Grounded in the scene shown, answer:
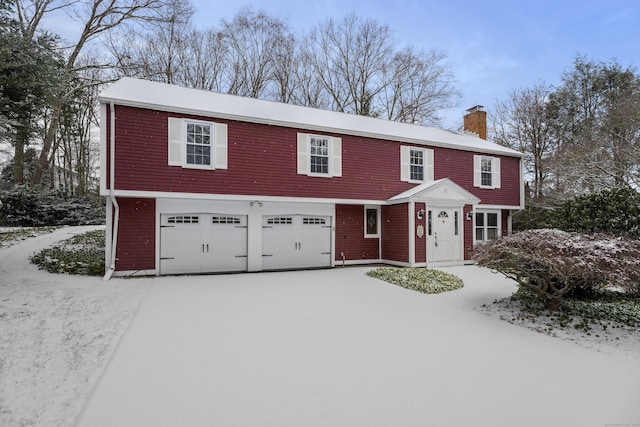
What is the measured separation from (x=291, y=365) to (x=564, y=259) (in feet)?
15.3

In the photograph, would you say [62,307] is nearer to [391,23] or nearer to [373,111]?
[373,111]

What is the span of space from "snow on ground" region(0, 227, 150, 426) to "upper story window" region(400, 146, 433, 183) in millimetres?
9864

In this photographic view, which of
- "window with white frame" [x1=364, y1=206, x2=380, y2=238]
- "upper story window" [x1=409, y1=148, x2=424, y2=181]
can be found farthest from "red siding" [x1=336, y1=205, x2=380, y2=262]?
"upper story window" [x1=409, y1=148, x2=424, y2=181]

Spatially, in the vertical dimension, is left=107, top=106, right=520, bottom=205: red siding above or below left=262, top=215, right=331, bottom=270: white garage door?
above

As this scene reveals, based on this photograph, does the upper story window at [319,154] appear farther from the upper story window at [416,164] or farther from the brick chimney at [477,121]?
the brick chimney at [477,121]

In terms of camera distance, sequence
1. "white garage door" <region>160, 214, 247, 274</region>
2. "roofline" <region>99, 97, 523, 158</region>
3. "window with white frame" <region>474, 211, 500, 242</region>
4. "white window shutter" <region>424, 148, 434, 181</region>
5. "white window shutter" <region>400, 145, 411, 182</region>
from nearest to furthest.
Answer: "roofline" <region>99, 97, 523, 158</region> < "white garage door" <region>160, 214, 247, 274</region> < "white window shutter" <region>400, 145, 411, 182</region> < "white window shutter" <region>424, 148, 434, 181</region> < "window with white frame" <region>474, 211, 500, 242</region>

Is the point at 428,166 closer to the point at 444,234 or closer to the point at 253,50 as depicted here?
the point at 444,234

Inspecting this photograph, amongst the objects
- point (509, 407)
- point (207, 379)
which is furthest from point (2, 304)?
point (509, 407)

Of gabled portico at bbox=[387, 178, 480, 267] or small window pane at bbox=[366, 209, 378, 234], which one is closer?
gabled portico at bbox=[387, 178, 480, 267]

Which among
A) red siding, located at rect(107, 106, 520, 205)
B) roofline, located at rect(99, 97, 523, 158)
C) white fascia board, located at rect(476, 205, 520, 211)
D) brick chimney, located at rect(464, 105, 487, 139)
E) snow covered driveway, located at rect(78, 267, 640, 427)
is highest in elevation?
brick chimney, located at rect(464, 105, 487, 139)

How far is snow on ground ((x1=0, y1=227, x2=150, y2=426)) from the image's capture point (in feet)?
10.1

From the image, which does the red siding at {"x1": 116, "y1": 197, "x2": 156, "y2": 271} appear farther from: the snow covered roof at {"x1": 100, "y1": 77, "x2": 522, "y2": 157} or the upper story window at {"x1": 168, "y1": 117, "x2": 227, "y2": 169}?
the snow covered roof at {"x1": 100, "y1": 77, "x2": 522, "y2": 157}

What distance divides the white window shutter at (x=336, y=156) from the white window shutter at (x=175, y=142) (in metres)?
5.02

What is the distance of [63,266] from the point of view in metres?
9.59
